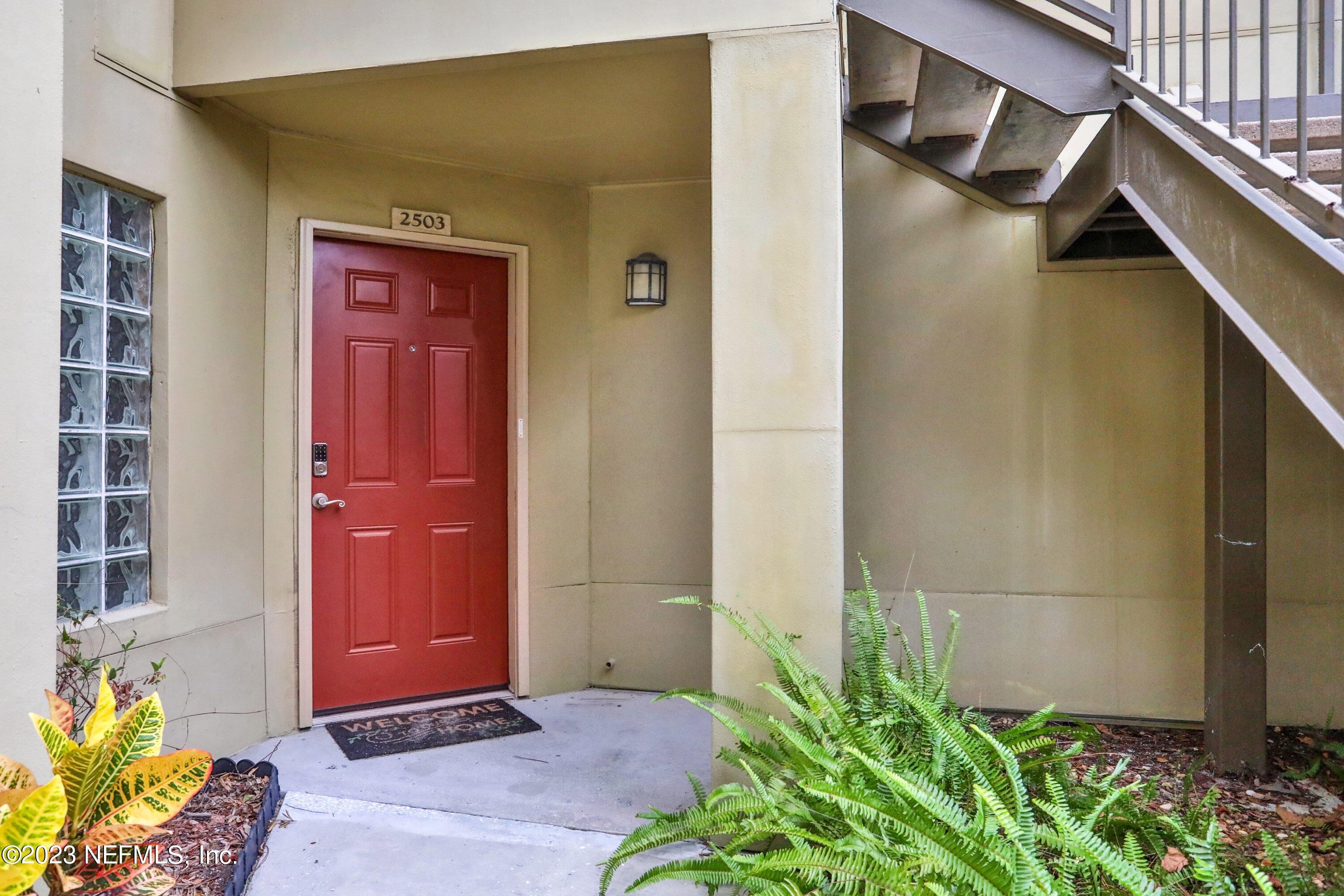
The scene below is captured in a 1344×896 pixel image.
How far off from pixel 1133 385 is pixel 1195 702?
1266 millimetres

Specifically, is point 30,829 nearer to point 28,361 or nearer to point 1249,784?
point 28,361

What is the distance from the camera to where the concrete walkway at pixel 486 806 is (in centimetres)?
228

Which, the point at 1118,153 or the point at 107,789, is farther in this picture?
the point at 1118,153

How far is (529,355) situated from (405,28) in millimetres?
1465

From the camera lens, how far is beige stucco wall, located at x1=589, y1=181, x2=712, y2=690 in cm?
388

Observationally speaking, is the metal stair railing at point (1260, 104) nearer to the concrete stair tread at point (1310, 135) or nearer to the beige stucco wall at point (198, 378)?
Result: the concrete stair tread at point (1310, 135)

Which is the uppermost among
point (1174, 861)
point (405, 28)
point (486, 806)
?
point (405, 28)

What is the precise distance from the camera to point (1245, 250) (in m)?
1.81

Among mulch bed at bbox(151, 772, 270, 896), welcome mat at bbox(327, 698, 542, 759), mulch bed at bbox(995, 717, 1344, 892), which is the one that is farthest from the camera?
welcome mat at bbox(327, 698, 542, 759)

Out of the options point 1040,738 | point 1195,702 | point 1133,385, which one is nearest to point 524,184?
point 1133,385

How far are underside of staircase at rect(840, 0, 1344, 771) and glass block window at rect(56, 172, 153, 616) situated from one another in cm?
244

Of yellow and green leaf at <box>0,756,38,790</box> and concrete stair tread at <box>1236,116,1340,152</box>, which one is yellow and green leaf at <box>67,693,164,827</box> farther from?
concrete stair tread at <box>1236,116,1340,152</box>

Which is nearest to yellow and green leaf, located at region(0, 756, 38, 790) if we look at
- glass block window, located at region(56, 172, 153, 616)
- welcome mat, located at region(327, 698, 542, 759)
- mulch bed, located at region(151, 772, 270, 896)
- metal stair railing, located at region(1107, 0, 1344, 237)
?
mulch bed, located at region(151, 772, 270, 896)

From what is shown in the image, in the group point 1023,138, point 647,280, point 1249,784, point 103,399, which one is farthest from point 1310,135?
point 103,399
